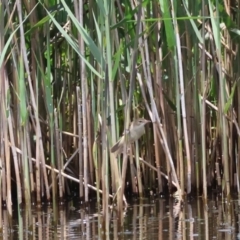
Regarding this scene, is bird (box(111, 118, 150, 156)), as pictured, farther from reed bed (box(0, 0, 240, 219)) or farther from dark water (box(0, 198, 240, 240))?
dark water (box(0, 198, 240, 240))

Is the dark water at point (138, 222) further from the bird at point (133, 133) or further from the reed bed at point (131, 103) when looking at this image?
the bird at point (133, 133)

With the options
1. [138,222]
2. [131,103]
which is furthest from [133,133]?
[138,222]

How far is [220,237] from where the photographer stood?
459 centimetres

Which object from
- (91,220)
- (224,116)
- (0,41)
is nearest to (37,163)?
(91,220)

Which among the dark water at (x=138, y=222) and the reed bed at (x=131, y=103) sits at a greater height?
the reed bed at (x=131, y=103)

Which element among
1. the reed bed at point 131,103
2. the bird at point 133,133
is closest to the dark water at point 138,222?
the reed bed at point 131,103

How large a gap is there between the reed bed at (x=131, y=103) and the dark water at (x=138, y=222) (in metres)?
0.15

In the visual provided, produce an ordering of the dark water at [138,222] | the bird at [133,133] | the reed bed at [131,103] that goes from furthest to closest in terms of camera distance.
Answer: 1. the reed bed at [131,103]
2. the bird at [133,133]
3. the dark water at [138,222]

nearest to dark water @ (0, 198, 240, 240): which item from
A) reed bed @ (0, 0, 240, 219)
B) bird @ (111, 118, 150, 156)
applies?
reed bed @ (0, 0, 240, 219)

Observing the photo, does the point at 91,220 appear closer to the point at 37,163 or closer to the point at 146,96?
the point at 37,163

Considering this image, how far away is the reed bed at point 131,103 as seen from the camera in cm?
546

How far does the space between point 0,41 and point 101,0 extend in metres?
0.95

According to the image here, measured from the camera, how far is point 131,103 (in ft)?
18.2

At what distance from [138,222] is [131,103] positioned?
923 mm
